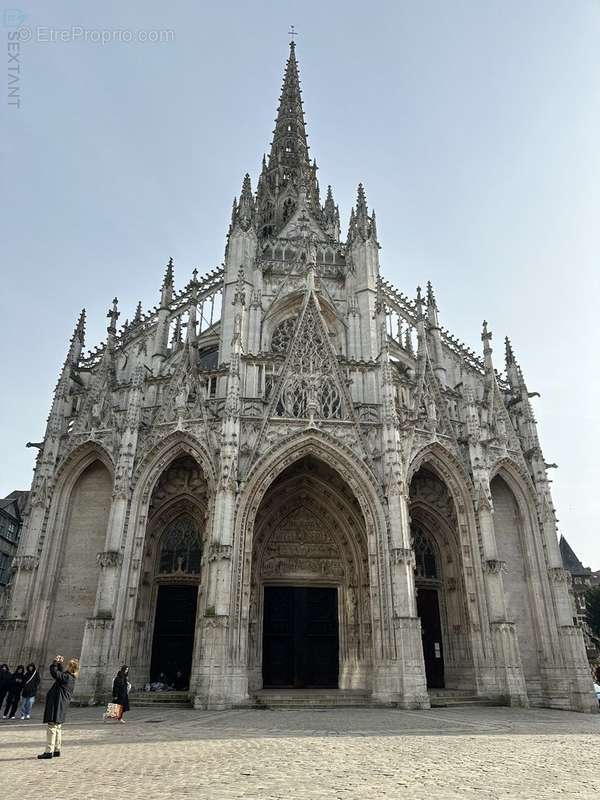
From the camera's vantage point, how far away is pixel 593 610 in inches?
1884

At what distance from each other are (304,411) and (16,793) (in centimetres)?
1616

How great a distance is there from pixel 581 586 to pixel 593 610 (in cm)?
1888

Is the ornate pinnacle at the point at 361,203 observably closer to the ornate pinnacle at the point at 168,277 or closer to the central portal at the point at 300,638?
the ornate pinnacle at the point at 168,277

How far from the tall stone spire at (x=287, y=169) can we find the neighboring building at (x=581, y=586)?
119 ft

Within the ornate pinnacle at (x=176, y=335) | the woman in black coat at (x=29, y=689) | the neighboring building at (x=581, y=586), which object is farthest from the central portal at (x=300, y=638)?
the neighboring building at (x=581, y=586)

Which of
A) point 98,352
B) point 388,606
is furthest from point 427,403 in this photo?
point 98,352

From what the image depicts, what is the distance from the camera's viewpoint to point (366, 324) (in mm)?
25453

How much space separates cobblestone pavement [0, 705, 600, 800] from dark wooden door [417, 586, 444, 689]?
28.2ft

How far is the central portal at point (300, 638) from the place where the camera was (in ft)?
69.9

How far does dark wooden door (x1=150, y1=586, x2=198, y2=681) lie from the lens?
20875 mm

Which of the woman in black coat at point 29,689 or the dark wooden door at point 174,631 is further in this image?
the dark wooden door at point 174,631

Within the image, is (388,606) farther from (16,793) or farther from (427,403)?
(16,793)

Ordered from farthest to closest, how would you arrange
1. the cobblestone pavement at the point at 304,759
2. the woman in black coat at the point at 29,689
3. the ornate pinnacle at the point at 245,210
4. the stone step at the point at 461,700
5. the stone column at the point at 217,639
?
the ornate pinnacle at the point at 245,210, the stone step at the point at 461,700, the stone column at the point at 217,639, the woman in black coat at the point at 29,689, the cobblestone pavement at the point at 304,759

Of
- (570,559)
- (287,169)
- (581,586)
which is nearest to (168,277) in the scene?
(287,169)
